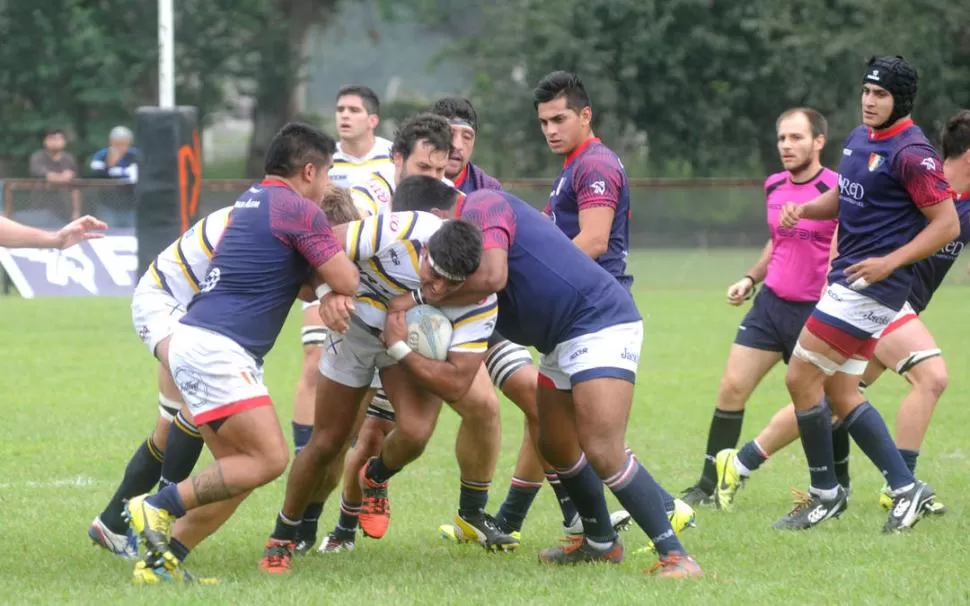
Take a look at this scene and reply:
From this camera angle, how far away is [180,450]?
660cm

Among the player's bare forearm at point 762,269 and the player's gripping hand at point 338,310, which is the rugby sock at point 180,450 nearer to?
the player's gripping hand at point 338,310

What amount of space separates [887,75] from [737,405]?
2247mm

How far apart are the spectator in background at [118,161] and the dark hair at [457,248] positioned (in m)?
16.6

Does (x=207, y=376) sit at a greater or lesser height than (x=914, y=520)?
greater

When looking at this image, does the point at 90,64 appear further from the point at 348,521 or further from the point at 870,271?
the point at 870,271

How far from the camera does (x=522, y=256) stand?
613cm

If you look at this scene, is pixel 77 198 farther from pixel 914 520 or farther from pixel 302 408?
pixel 914 520

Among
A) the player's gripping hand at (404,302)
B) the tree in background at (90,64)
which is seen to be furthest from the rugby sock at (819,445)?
the tree in background at (90,64)

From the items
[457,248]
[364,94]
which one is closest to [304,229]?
[457,248]

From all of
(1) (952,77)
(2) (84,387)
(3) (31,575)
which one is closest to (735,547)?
(3) (31,575)

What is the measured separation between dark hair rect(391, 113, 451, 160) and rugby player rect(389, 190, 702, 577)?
1.46 ft

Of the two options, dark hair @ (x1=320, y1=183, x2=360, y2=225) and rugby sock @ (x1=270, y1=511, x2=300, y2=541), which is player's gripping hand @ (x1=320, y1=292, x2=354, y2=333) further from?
rugby sock @ (x1=270, y1=511, x2=300, y2=541)

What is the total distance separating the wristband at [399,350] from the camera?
6.11 m

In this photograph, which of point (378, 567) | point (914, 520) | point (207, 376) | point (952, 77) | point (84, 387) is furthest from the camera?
point (952, 77)
